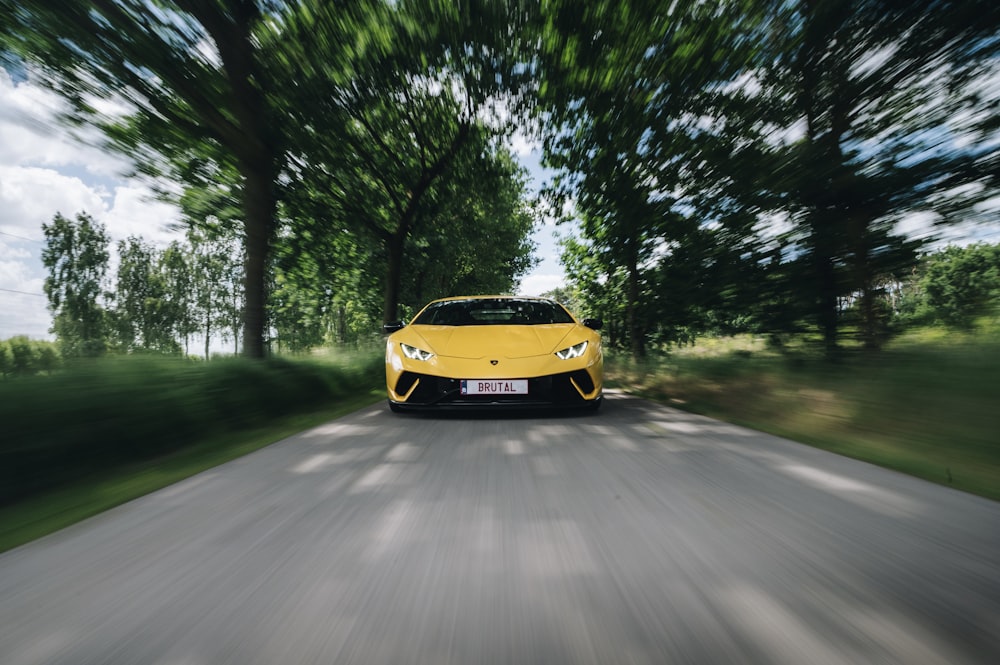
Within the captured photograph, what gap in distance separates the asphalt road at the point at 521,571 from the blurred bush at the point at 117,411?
0.83 meters

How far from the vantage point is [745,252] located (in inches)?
267

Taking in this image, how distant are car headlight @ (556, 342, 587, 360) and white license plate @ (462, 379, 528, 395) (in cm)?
47

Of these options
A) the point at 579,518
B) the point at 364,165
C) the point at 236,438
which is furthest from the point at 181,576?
the point at 364,165

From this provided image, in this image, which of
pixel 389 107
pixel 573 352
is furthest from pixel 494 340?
pixel 389 107

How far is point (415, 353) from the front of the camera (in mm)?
5145

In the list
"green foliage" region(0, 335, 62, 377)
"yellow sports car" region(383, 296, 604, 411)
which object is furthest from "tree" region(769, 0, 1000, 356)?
"green foliage" region(0, 335, 62, 377)

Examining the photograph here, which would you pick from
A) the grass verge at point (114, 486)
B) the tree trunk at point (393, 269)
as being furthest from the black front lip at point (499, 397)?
the tree trunk at point (393, 269)

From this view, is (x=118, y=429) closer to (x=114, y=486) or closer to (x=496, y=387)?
(x=114, y=486)

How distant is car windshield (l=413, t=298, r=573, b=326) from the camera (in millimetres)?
6086

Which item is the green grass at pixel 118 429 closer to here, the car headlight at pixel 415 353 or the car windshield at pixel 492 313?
the car headlight at pixel 415 353

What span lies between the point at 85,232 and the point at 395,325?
229ft

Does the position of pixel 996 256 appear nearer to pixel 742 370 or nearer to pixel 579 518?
pixel 742 370

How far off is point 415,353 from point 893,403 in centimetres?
409

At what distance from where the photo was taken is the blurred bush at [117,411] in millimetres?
3023
